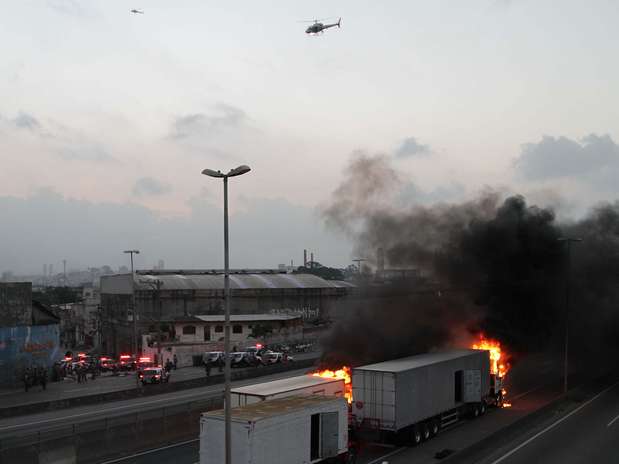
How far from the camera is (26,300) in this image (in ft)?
138

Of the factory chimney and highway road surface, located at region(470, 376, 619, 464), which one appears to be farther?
the factory chimney

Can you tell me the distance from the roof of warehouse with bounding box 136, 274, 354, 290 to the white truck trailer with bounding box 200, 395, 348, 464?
5692cm

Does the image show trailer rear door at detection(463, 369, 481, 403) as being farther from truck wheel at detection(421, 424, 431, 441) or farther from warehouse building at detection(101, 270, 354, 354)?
warehouse building at detection(101, 270, 354, 354)

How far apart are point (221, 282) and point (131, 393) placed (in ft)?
161

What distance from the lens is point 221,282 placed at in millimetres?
84812

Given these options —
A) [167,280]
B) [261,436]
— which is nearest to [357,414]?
[261,436]

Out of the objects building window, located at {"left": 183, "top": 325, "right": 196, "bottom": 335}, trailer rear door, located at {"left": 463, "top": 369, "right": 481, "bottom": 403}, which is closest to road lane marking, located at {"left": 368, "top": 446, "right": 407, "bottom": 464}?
trailer rear door, located at {"left": 463, "top": 369, "right": 481, "bottom": 403}

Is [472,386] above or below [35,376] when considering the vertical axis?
above

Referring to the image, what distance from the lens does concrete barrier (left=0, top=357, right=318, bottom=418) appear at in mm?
30594

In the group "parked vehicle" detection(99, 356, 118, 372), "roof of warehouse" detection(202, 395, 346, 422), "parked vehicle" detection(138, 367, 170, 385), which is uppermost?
"roof of warehouse" detection(202, 395, 346, 422)

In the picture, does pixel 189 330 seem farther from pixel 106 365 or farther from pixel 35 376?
pixel 35 376

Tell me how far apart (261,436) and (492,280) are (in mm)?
26377

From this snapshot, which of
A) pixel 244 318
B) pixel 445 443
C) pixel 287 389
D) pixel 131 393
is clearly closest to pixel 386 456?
pixel 445 443

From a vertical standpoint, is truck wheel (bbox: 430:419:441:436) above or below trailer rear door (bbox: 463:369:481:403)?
below
